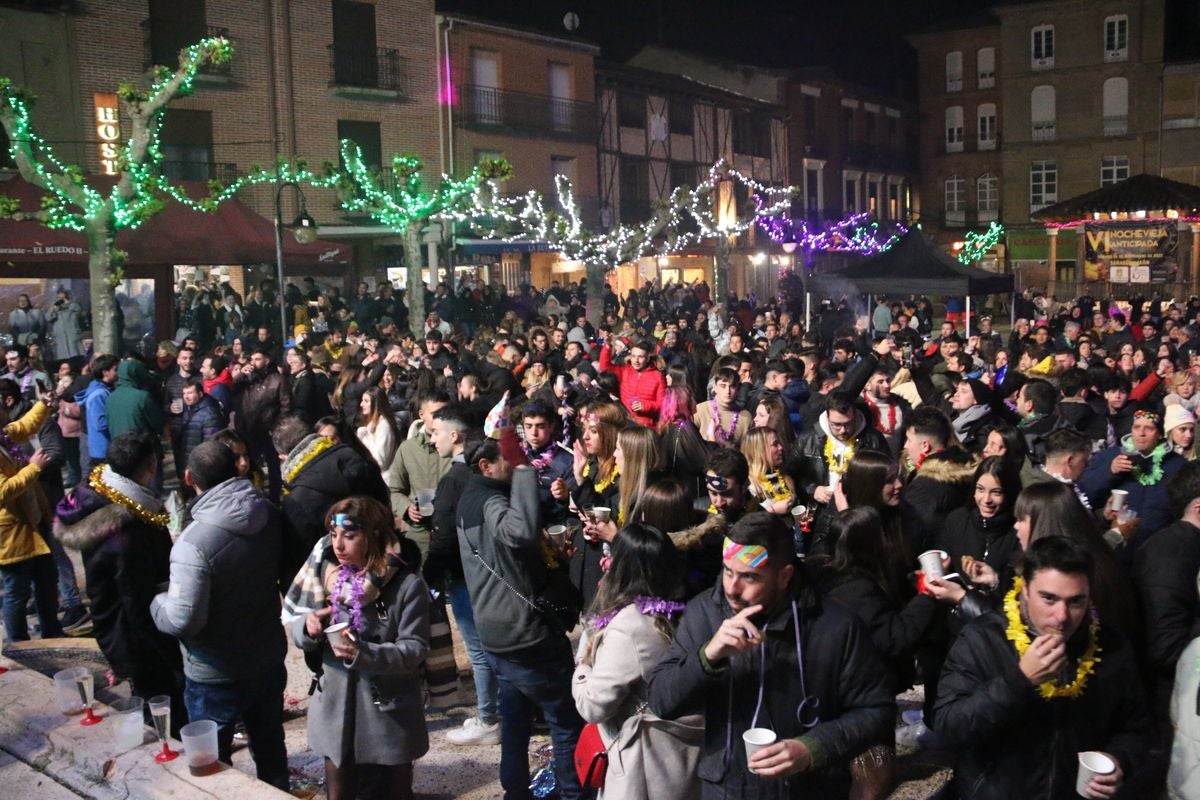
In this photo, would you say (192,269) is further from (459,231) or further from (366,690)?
(366,690)

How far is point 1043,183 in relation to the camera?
1682 inches

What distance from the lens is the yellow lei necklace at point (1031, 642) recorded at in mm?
2738

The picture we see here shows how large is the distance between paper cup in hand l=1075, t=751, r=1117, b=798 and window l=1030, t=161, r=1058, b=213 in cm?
4416

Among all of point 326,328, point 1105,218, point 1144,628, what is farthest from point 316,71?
point 1144,628

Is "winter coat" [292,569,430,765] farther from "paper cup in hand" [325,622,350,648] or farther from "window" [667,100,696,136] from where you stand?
"window" [667,100,696,136]

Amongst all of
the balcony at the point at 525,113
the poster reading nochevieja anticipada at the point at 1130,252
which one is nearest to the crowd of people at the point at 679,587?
the balcony at the point at 525,113

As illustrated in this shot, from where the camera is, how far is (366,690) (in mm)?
3732

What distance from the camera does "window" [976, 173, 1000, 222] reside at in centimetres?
4528

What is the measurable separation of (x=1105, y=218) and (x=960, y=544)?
18.8 meters

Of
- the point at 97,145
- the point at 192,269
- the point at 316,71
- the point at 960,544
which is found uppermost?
the point at 316,71

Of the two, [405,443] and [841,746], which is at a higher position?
[405,443]

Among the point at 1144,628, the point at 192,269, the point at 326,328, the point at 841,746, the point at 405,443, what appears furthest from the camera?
the point at 192,269

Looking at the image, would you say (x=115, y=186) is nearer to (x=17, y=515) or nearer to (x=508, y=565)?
(x=17, y=515)

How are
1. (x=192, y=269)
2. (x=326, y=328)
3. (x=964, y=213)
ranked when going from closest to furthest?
(x=326, y=328) < (x=192, y=269) < (x=964, y=213)
